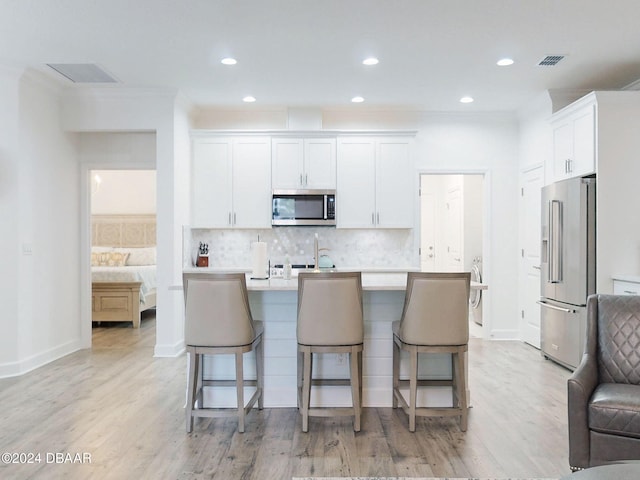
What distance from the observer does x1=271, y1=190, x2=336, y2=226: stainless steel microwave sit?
5.84 meters

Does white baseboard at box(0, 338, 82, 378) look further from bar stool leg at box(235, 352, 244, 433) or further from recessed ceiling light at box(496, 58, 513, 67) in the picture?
recessed ceiling light at box(496, 58, 513, 67)

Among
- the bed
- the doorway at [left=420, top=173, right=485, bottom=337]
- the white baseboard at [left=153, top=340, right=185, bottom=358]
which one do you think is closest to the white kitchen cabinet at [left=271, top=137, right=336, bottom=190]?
the doorway at [left=420, top=173, right=485, bottom=337]

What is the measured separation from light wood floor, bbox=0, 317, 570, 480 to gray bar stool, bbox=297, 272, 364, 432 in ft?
1.03

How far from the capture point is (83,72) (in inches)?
183

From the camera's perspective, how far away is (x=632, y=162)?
14.3 ft

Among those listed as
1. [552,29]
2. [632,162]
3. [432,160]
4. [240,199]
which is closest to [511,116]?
[432,160]

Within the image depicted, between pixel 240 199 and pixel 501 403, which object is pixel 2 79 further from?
pixel 501 403

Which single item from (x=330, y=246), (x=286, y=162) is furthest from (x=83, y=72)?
(x=330, y=246)

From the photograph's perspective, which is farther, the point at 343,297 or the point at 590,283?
the point at 590,283

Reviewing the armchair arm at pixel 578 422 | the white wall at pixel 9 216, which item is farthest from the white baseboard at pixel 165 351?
the armchair arm at pixel 578 422

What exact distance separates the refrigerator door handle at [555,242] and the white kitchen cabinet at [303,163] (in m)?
2.50

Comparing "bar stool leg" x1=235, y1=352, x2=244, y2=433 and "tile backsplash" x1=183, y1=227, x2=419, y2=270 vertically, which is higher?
"tile backsplash" x1=183, y1=227, x2=419, y2=270

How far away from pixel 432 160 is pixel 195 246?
325cm

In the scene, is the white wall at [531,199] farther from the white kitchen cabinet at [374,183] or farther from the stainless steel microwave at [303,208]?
the stainless steel microwave at [303,208]
